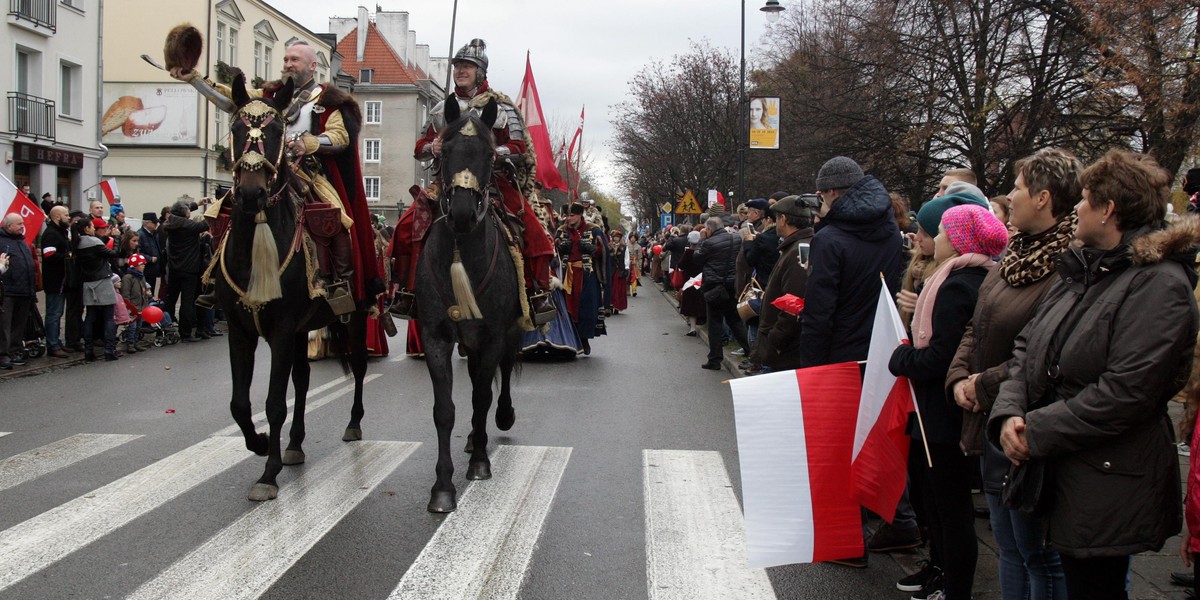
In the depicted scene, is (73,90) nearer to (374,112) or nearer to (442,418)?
(442,418)

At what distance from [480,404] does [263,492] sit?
5.30ft

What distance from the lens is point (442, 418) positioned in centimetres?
659

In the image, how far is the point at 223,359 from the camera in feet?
46.4

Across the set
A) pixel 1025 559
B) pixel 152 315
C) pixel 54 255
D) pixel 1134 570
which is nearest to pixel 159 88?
pixel 152 315

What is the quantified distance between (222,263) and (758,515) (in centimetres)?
410

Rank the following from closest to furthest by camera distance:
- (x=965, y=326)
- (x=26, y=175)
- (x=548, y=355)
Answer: (x=965, y=326), (x=548, y=355), (x=26, y=175)

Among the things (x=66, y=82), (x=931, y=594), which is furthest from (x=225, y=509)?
(x=66, y=82)

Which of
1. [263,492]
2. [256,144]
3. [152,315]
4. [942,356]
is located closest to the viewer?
[942,356]

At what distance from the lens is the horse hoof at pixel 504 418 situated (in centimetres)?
855

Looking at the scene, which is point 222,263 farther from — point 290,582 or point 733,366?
point 733,366

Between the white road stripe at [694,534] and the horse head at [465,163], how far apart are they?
217 cm

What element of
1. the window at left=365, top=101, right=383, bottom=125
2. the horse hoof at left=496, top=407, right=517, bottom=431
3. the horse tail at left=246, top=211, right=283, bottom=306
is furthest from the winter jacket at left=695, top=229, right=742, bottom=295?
the window at left=365, top=101, right=383, bottom=125

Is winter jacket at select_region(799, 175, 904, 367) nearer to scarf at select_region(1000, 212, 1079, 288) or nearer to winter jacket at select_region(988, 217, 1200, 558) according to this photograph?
scarf at select_region(1000, 212, 1079, 288)

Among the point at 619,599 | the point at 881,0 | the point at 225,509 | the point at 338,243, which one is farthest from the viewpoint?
the point at 881,0
